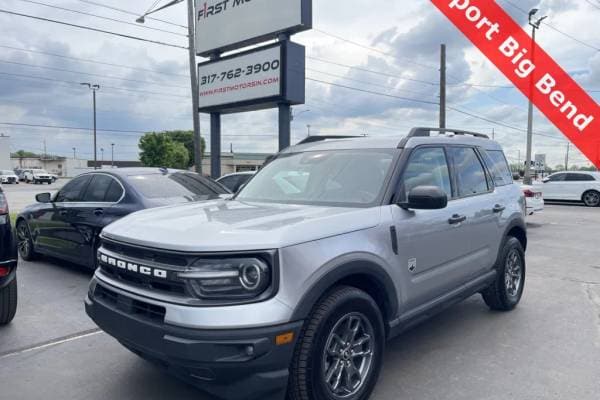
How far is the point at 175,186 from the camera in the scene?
618 cm

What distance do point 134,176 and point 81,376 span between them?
3.12m

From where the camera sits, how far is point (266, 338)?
239 centimetres

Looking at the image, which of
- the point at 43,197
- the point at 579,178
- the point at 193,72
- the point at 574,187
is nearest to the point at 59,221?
the point at 43,197

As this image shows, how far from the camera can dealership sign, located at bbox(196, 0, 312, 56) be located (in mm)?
12742

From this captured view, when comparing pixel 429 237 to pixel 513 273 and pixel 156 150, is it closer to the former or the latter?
pixel 513 273

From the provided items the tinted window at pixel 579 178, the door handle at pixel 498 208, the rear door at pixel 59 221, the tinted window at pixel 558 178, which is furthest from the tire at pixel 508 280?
the tinted window at pixel 558 178

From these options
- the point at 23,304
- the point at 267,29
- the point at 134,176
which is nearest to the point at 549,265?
the point at 134,176

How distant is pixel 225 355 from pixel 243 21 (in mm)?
13712

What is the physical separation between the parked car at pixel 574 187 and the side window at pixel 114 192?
1851 cm

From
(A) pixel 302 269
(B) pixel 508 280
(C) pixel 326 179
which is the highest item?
(C) pixel 326 179

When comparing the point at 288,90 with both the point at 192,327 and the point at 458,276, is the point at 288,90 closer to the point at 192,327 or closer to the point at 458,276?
the point at 458,276

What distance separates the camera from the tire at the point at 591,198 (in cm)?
1978

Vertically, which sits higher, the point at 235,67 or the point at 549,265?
the point at 235,67

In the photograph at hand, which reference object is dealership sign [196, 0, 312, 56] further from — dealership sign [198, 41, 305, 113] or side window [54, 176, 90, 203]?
side window [54, 176, 90, 203]
